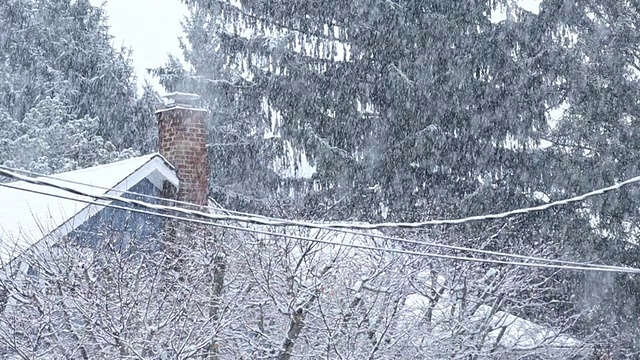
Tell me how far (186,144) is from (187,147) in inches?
1.9

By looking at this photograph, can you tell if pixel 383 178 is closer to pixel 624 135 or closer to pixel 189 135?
pixel 624 135

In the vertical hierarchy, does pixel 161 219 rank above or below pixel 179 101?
below

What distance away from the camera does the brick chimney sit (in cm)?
1365

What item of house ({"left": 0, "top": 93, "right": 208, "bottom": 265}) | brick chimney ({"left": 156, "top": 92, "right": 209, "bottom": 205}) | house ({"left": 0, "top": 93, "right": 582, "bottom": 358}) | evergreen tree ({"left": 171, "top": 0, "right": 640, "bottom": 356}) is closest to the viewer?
house ({"left": 0, "top": 93, "right": 582, "bottom": 358})

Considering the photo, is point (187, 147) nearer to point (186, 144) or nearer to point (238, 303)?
point (186, 144)

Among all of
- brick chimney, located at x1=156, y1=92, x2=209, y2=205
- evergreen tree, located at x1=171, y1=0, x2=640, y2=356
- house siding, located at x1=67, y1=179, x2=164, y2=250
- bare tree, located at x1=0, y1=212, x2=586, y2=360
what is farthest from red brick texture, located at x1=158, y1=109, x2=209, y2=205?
evergreen tree, located at x1=171, y1=0, x2=640, y2=356

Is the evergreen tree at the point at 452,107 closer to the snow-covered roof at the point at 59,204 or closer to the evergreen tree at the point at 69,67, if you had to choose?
the evergreen tree at the point at 69,67

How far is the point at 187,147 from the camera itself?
543 inches

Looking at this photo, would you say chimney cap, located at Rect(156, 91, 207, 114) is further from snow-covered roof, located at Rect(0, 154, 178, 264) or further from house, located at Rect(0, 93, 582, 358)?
snow-covered roof, located at Rect(0, 154, 178, 264)

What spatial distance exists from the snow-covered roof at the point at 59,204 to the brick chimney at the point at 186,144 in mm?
218

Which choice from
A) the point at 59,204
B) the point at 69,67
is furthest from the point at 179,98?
the point at 69,67

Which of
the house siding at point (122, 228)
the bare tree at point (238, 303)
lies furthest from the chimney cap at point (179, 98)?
the bare tree at point (238, 303)

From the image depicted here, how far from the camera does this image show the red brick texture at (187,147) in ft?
44.8

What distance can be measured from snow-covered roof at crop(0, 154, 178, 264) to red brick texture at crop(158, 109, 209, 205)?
0.21 m
